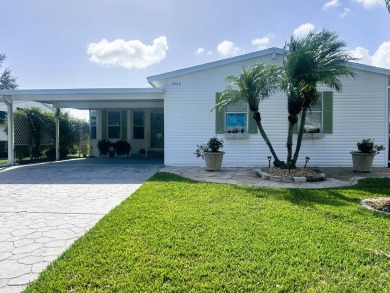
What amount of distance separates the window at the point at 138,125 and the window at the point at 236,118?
6999 millimetres

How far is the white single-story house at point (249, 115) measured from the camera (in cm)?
927

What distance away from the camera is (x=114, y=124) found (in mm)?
14695

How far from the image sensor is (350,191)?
547cm

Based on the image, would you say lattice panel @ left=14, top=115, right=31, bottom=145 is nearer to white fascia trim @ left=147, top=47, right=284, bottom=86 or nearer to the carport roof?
the carport roof

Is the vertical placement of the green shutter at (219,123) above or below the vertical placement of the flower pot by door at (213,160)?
above

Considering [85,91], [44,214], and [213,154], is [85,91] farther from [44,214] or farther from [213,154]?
[44,214]

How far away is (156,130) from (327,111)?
9.46m

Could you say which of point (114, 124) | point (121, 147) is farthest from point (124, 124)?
point (121, 147)

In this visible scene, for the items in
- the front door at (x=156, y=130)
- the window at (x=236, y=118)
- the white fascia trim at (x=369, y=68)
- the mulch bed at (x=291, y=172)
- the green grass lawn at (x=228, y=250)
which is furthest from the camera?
the front door at (x=156, y=130)

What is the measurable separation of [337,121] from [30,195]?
10265mm

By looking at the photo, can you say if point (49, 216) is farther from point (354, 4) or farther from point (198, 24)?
point (354, 4)

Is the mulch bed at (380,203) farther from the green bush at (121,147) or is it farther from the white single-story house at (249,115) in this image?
the green bush at (121,147)

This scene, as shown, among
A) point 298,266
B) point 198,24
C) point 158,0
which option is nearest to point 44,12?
point 158,0

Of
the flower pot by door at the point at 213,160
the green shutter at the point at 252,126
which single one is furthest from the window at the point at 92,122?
the green shutter at the point at 252,126
